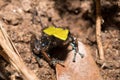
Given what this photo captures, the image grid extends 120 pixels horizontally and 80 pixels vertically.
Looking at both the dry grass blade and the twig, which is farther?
the twig

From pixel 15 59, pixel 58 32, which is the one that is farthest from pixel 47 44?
pixel 15 59

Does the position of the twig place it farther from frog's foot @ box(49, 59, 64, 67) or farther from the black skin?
frog's foot @ box(49, 59, 64, 67)

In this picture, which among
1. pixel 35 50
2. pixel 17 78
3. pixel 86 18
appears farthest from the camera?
pixel 86 18

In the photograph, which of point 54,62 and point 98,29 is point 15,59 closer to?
point 54,62

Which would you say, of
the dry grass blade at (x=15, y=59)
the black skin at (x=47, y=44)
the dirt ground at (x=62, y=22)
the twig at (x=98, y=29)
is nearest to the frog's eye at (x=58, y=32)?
the black skin at (x=47, y=44)

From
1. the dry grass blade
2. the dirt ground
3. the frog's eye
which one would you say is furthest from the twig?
the dry grass blade

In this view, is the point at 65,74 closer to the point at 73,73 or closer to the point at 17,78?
the point at 73,73

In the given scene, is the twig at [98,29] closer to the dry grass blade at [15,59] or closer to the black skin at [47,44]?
the black skin at [47,44]

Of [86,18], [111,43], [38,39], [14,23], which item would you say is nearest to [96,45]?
[111,43]
